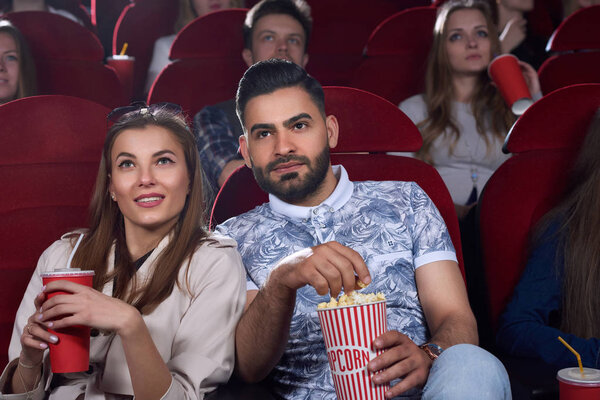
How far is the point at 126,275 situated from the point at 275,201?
32 cm

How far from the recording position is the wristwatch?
1123mm

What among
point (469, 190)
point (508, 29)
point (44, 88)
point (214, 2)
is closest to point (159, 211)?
point (469, 190)

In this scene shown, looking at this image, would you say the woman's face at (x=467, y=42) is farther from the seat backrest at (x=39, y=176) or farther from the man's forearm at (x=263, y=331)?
the man's forearm at (x=263, y=331)

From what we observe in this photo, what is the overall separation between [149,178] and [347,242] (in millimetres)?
384

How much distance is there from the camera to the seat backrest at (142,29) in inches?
112

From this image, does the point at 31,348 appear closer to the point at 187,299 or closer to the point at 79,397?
the point at 79,397

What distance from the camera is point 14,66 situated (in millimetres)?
2182

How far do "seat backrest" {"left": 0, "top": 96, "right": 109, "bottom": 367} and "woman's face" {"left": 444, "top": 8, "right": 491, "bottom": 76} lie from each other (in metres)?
1.31

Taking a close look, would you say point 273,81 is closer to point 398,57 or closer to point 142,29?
point 398,57

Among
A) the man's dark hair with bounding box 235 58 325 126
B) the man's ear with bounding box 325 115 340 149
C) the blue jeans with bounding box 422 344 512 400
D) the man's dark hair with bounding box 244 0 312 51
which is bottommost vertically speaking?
the blue jeans with bounding box 422 344 512 400

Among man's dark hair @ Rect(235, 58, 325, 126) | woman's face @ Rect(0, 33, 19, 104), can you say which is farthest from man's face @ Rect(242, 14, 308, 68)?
man's dark hair @ Rect(235, 58, 325, 126)

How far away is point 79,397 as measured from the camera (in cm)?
116

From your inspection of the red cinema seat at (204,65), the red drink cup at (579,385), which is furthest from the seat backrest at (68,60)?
the red drink cup at (579,385)

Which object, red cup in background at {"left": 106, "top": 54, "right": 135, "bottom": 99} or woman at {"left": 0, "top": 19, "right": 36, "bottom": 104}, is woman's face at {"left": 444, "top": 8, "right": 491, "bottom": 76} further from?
woman at {"left": 0, "top": 19, "right": 36, "bottom": 104}
